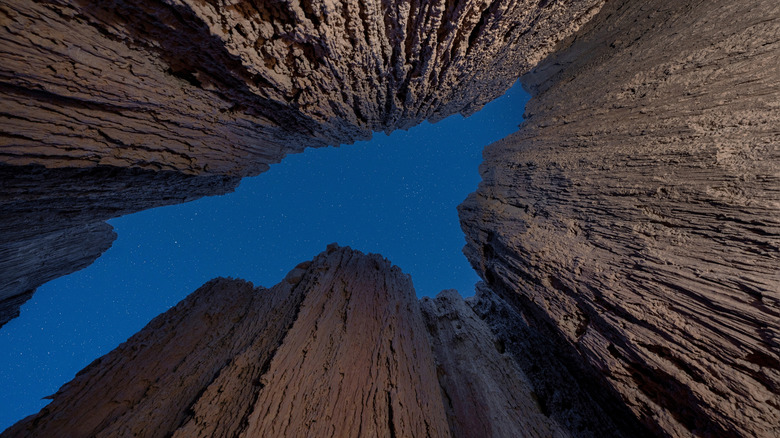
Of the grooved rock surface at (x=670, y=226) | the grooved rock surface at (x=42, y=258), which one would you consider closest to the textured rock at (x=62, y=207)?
the grooved rock surface at (x=42, y=258)

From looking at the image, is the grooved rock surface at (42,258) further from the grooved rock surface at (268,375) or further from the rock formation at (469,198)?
A: the grooved rock surface at (268,375)

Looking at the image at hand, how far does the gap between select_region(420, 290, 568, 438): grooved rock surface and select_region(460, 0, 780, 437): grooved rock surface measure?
2.13 meters

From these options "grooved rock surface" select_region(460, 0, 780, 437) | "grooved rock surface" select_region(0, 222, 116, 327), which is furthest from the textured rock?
"grooved rock surface" select_region(460, 0, 780, 437)

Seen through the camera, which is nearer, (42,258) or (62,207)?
(62,207)

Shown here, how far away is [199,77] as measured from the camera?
14.3 feet

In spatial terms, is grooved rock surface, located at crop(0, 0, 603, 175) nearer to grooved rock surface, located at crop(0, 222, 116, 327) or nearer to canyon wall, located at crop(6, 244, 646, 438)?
canyon wall, located at crop(6, 244, 646, 438)

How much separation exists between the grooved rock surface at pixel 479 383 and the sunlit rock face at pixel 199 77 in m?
6.80

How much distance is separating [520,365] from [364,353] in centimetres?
421

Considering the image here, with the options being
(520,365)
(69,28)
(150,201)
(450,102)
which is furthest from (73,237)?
(520,365)

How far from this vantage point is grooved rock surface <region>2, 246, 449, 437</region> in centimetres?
413

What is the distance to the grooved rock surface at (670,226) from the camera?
258 cm

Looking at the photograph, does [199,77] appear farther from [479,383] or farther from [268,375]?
[479,383]

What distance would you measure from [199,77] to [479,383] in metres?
8.48

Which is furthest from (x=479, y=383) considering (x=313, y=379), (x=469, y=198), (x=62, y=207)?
(x=62, y=207)
